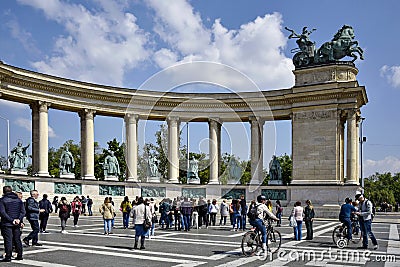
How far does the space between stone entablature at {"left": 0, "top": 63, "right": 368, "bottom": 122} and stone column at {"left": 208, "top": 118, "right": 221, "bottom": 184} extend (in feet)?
3.08

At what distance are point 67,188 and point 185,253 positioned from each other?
27700 millimetres

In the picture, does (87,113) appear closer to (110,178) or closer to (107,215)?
(110,178)

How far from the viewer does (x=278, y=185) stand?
4703cm

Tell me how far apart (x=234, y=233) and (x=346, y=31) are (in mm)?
29196

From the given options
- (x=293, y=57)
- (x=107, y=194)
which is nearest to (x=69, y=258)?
(x=107, y=194)

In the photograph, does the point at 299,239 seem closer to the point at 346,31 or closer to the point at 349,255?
the point at 349,255

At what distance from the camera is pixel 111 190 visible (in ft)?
150

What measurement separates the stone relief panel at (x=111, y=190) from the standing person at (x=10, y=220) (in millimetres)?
30216

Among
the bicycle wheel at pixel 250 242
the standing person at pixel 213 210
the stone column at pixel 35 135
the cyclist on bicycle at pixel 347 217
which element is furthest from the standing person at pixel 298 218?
the stone column at pixel 35 135

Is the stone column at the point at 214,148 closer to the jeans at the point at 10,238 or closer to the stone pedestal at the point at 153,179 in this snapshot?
the stone pedestal at the point at 153,179

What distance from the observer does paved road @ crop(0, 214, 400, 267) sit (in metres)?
15.2

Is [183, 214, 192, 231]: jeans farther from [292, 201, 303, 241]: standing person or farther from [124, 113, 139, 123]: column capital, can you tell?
[124, 113, 139, 123]: column capital

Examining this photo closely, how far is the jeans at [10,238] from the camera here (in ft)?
48.1

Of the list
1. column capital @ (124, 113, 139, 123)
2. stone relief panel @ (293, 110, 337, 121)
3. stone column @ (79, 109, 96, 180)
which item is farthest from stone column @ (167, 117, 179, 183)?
stone relief panel @ (293, 110, 337, 121)
